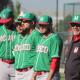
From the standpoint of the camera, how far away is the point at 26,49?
10.1 metres

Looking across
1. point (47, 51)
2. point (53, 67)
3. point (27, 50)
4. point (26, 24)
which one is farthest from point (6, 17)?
point (53, 67)

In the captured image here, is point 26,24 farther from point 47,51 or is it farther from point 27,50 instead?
point 47,51

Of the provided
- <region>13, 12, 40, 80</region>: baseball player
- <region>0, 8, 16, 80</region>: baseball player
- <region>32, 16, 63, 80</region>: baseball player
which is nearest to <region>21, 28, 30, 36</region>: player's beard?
<region>13, 12, 40, 80</region>: baseball player

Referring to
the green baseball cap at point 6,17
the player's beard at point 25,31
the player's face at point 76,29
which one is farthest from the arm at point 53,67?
the green baseball cap at point 6,17

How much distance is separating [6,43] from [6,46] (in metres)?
0.06

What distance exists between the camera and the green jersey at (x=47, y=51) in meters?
9.69

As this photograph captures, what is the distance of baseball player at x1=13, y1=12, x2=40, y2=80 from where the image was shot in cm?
1009

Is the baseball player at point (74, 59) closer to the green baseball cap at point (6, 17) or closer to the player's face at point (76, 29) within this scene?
the player's face at point (76, 29)

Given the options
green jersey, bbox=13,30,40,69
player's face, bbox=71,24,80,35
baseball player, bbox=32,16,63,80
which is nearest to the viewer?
player's face, bbox=71,24,80,35

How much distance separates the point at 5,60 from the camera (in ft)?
36.1

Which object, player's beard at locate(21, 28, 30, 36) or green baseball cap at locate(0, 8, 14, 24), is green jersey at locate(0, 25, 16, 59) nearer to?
green baseball cap at locate(0, 8, 14, 24)

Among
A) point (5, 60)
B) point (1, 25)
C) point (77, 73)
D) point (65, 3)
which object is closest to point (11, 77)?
point (5, 60)

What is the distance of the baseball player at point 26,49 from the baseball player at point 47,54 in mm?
274

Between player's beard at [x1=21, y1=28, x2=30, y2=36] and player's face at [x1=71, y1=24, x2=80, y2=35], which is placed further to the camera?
player's beard at [x1=21, y1=28, x2=30, y2=36]
